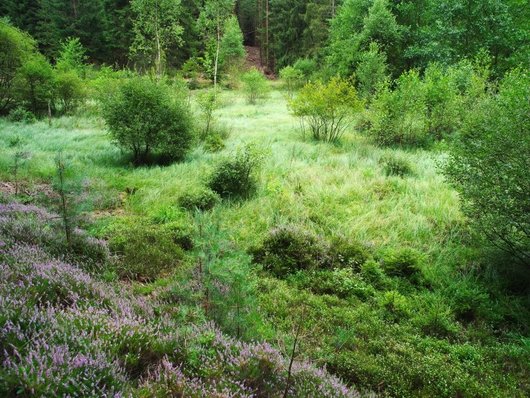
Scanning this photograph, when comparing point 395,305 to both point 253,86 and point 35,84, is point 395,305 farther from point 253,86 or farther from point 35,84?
point 253,86

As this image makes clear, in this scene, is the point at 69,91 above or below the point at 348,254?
above

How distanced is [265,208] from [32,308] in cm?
506

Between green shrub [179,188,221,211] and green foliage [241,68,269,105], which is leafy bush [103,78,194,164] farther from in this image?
green foliage [241,68,269,105]

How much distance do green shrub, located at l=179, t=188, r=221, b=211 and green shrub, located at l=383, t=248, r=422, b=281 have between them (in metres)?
3.73

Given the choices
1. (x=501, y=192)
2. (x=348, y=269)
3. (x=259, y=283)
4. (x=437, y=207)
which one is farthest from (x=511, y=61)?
(x=259, y=283)

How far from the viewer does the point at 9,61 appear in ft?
64.0

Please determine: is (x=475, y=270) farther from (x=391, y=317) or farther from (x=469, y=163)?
(x=391, y=317)

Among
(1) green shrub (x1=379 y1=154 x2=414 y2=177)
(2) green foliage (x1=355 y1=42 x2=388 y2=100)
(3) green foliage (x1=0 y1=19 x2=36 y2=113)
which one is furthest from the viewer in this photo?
(3) green foliage (x1=0 y1=19 x2=36 y2=113)

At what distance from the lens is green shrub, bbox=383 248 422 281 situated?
554 cm

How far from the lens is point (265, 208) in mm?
7434

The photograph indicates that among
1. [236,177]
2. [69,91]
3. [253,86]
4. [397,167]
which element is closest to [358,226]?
[236,177]

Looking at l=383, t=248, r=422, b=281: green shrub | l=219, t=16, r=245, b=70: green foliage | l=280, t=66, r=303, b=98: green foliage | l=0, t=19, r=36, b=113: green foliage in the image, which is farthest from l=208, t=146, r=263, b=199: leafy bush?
l=219, t=16, r=245, b=70: green foliage

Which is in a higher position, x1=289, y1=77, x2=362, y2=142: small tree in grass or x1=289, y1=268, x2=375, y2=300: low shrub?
x1=289, y1=77, x2=362, y2=142: small tree in grass

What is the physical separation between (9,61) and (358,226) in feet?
72.9
